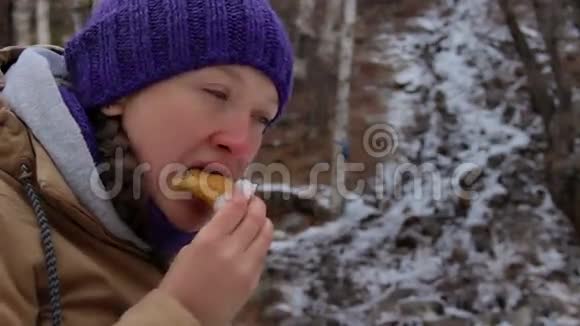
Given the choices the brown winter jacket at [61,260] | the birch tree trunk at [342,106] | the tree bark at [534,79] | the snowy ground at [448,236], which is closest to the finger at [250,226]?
the brown winter jacket at [61,260]

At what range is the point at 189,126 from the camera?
43.8 inches

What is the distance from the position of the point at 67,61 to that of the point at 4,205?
1.20ft

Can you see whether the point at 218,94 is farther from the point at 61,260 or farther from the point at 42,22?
the point at 42,22

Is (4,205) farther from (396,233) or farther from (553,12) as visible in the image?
(396,233)

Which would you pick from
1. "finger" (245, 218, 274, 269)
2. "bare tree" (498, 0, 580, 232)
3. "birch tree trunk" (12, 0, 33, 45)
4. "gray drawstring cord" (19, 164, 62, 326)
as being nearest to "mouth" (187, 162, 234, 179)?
"finger" (245, 218, 274, 269)

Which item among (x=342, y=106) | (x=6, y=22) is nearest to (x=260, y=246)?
(x=6, y=22)

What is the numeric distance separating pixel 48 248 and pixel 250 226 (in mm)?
270

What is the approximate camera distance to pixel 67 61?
126 cm

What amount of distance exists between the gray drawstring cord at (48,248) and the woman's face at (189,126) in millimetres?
171

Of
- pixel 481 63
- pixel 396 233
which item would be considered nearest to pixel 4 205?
pixel 396 233

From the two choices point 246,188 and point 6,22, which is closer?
point 246,188

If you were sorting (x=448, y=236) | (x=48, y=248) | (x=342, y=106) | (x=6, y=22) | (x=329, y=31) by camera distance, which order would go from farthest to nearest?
(x=329, y=31)
(x=342, y=106)
(x=448, y=236)
(x=6, y=22)
(x=48, y=248)

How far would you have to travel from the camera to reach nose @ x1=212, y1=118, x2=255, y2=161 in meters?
1.12

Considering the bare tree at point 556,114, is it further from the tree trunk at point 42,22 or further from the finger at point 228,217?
the finger at point 228,217
